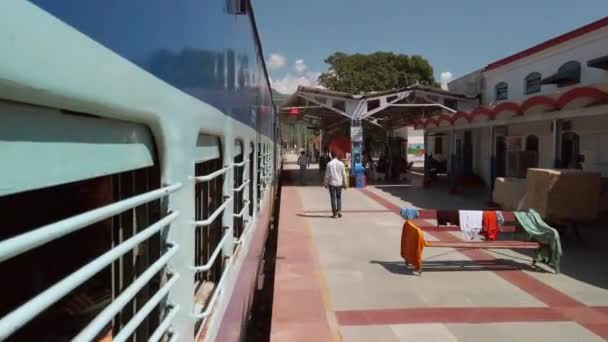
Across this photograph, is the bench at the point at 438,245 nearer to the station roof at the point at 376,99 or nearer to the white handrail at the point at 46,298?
the white handrail at the point at 46,298

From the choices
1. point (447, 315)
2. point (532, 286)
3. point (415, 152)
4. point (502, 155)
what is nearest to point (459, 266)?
point (532, 286)

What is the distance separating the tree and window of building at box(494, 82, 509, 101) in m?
17.5

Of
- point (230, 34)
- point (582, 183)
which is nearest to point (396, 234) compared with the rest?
point (582, 183)

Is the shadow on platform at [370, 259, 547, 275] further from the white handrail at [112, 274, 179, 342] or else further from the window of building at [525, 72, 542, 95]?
the window of building at [525, 72, 542, 95]

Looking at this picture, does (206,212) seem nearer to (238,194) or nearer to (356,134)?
(238,194)

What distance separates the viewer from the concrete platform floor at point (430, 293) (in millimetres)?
4504

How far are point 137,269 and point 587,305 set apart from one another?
16.7 feet

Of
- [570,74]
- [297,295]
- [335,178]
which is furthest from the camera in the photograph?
[570,74]

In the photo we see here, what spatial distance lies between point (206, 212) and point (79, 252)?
1.17 metres

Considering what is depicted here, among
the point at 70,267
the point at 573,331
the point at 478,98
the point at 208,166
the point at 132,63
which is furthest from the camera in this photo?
the point at 478,98

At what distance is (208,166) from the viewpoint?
292 centimetres

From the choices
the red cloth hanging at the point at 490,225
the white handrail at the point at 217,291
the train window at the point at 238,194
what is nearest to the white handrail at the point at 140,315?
the white handrail at the point at 217,291

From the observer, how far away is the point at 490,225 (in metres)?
6.43

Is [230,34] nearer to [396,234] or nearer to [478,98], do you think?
[396,234]
